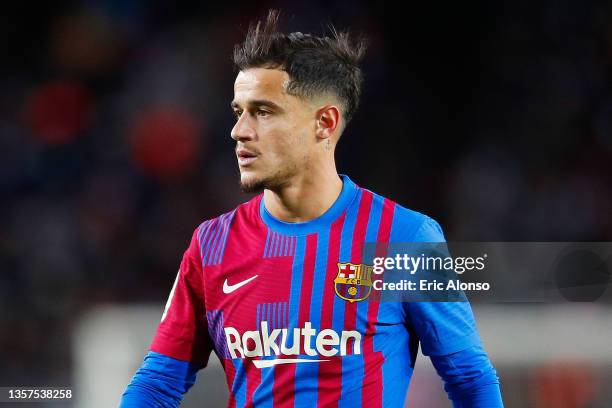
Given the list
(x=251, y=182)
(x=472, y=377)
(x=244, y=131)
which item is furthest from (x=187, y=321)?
(x=472, y=377)

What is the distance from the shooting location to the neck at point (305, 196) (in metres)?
1.96

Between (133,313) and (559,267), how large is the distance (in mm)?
2460

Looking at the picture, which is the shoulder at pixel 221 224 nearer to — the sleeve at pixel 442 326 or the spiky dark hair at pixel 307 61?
the spiky dark hair at pixel 307 61

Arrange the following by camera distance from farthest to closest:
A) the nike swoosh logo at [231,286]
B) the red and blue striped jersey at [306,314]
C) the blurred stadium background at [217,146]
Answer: the blurred stadium background at [217,146] < the nike swoosh logo at [231,286] < the red and blue striped jersey at [306,314]

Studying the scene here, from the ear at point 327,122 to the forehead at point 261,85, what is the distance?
0.12 meters

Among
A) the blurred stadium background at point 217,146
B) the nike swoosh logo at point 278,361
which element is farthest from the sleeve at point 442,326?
the blurred stadium background at point 217,146

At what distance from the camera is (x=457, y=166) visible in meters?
4.87

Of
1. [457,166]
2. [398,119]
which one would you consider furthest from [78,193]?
[457,166]

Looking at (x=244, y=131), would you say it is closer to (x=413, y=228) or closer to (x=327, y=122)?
(x=327, y=122)

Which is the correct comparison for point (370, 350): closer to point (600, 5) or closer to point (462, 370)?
point (462, 370)

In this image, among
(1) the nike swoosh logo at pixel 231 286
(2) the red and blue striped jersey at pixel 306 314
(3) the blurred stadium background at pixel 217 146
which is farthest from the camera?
(3) the blurred stadium background at pixel 217 146

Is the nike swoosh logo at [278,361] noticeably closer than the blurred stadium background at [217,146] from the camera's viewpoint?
Yes

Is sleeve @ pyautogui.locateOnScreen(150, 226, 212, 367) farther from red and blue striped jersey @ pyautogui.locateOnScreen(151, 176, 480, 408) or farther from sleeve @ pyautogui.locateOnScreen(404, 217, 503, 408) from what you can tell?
sleeve @ pyautogui.locateOnScreen(404, 217, 503, 408)

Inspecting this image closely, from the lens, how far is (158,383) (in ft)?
6.32
